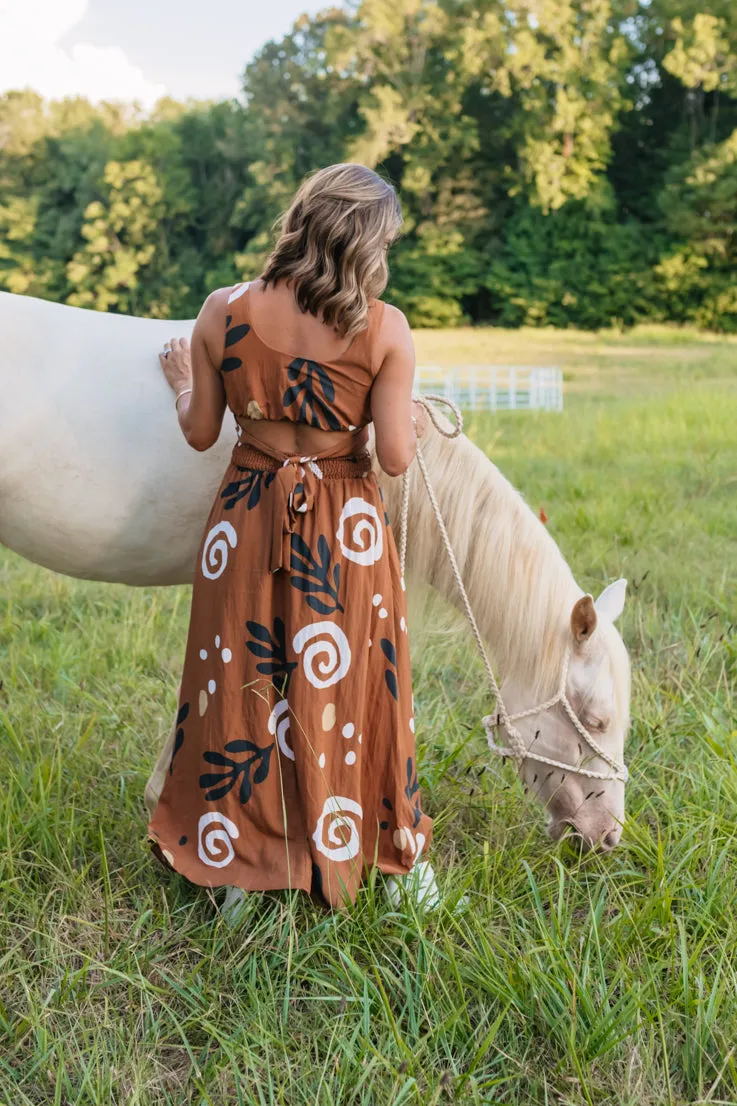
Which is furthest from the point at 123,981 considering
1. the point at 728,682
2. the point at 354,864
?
the point at 728,682

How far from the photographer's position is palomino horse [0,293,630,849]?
7.53ft

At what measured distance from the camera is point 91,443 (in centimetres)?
229

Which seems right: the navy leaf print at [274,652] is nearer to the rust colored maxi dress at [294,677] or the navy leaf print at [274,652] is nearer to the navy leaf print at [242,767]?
the rust colored maxi dress at [294,677]

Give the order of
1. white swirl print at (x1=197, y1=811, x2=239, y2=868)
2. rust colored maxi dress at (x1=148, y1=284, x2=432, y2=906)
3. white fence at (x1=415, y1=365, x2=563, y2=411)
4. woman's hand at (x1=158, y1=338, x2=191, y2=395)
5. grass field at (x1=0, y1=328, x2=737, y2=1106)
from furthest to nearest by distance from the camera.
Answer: white fence at (x1=415, y1=365, x2=563, y2=411), woman's hand at (x1=158, y1=338, x2=191, y2=395), white swirl print at (x1=197, y1=811, x2=239, y2=868), rust colored maxi dress at (x1=148, y1=284, x2=432, y2=906), grass field at (x1=0, y1=328, x2=737, y2=1106)

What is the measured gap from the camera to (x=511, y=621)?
8.00 feet

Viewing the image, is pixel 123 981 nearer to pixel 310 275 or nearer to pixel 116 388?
pixel 116 388

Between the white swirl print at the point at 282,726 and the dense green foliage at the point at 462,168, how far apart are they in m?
27.2

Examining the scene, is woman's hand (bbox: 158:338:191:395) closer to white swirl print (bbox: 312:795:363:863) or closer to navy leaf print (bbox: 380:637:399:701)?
navy leaf print (bbox: 380:637:399:701)

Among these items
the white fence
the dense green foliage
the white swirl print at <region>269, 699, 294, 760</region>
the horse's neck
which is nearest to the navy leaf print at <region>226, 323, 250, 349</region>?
the horse's neck

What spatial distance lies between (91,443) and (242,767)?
2.82 ft

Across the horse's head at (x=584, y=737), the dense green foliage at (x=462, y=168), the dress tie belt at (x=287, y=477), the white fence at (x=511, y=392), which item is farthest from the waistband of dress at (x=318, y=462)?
the dense green foliage at (x=462, y=168)

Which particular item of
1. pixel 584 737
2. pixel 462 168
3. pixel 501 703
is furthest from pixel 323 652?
→ pixel 462 168

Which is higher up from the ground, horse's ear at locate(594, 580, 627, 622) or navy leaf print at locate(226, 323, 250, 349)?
navy leaf print at locate(226, 323, 250, 349)

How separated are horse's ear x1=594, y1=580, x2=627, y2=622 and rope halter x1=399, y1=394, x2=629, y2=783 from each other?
199 mm
